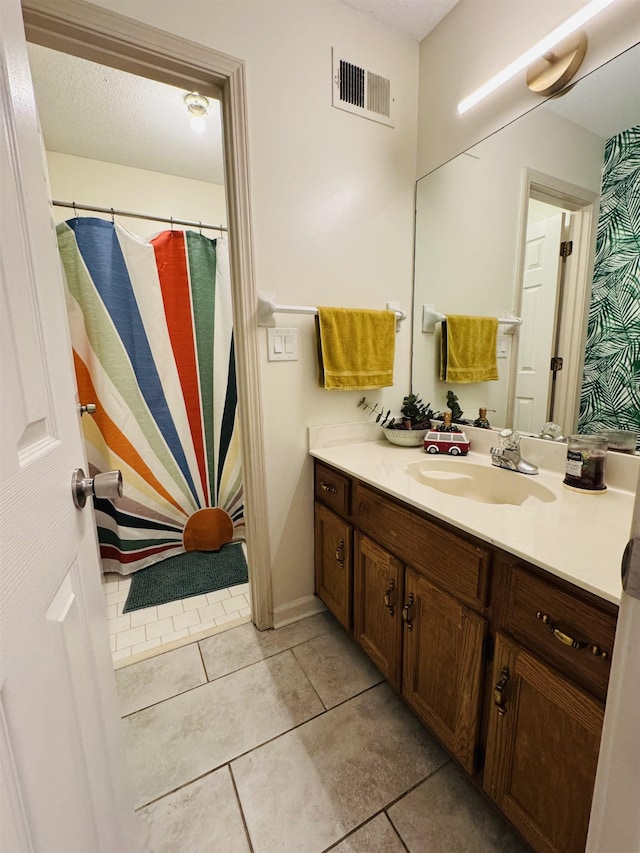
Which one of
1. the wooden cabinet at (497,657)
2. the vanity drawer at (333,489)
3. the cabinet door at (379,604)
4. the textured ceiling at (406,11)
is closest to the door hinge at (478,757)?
the wooden cabinet at (497,657)

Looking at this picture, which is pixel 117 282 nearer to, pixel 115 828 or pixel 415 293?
pixel 415 293

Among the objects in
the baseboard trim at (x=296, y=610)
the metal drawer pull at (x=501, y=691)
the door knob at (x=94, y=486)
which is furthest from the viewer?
the baseboard trim at (x=296, y=610)

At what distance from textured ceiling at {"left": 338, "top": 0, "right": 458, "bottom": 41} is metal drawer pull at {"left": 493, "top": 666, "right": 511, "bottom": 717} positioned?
2199mm

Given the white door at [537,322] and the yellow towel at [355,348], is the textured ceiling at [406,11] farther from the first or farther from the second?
the yellow towel at [355,348]

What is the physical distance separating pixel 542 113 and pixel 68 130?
2217 millimetres

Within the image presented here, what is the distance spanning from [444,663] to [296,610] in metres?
0.85

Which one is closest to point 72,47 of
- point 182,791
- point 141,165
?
point 141,165

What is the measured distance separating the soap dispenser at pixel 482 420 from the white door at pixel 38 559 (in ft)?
4.60

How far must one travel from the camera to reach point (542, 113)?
1.18m

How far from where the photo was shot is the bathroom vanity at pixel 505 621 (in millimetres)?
656

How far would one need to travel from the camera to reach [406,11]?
4.60 ft

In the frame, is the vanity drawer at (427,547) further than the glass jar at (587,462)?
No

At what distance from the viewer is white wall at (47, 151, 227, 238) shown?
209cm

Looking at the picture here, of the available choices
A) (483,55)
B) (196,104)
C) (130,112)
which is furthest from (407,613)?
(130,112)
